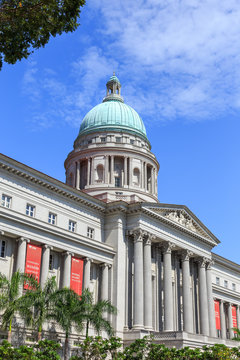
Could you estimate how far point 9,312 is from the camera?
35.5 m

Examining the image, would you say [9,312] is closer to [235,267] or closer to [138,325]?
[138,325]

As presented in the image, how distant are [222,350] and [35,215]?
2154 cm

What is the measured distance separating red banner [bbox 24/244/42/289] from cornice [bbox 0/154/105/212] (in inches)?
266

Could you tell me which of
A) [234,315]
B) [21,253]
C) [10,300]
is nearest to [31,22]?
[10,300]

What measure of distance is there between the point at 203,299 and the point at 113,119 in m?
32.3

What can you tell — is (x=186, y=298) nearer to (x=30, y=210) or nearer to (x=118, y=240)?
(x=118, y=240)

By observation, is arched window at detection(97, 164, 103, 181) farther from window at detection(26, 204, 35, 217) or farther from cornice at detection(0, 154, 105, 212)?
window at detection(26, 204, 35, 217)

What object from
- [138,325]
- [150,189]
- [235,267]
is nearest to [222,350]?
[138,325]

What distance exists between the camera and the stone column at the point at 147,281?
52.0 meters

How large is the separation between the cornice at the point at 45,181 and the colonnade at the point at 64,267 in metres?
6.30

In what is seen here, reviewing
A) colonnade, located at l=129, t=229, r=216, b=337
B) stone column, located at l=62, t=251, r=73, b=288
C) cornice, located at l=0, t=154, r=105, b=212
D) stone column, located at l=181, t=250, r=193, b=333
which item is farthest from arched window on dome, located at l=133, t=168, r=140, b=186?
stone column, located at l=62, t=251, r=73, b=288

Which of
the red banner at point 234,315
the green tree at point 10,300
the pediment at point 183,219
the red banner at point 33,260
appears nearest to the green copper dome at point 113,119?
the pediment at point 183,219

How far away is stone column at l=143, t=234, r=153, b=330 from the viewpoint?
171 ft

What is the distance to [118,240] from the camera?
53.9 meters
